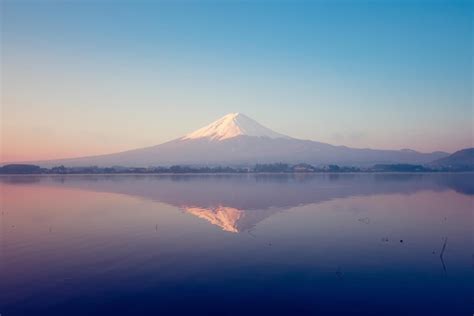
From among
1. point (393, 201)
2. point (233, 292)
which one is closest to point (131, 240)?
point (233, 292)

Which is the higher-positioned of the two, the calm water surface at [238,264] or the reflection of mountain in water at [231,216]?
the reflection of mountain in water at [231,216]

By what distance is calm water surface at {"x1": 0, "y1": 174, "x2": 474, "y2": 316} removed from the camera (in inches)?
395

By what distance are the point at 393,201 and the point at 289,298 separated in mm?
25349

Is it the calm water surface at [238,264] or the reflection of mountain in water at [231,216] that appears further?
the reflection of mountain in water at [231,216]

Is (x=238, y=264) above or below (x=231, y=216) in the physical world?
below

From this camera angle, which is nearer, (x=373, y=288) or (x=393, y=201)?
(x=373, y=288)

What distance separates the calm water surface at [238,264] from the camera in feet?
32.9

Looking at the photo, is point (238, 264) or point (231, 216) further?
point (231, 216)

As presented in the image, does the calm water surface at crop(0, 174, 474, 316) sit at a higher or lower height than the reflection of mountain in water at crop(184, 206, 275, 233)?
lower

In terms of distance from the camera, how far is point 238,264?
531 inches

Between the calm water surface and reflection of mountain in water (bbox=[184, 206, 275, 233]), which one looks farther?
reflection of mountain in water (bbox=[184, 206, 275, 233])

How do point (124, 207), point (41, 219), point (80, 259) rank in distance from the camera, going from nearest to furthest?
point (80, 259) < point (41, 219) < point (124, 207)

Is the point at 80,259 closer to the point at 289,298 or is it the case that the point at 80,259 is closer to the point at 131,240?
the point at 131,240

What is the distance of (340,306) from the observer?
390 inches
